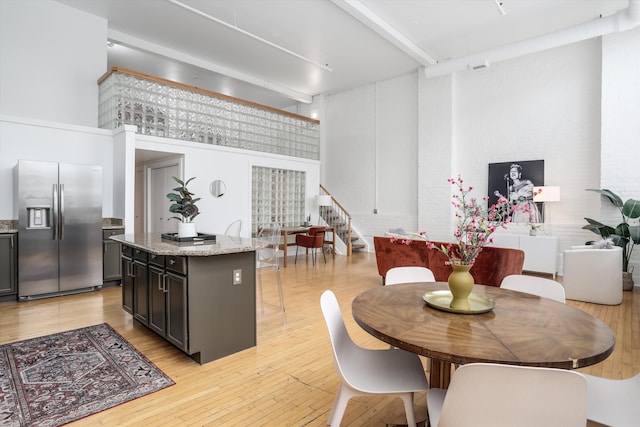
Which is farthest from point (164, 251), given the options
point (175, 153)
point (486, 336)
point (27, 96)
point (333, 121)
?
point (333, 121)

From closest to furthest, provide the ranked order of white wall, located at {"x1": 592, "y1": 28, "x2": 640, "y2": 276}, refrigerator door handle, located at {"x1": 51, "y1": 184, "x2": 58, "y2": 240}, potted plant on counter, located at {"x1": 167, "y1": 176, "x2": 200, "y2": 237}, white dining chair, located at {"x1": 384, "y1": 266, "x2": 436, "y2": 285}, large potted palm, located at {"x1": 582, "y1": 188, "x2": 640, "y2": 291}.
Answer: white dining chair, located at {"x1": 384, "y1": 266, "x2": 436, "y2": 285}, potted plant on counter, located at {"x1": 167, "y1": 176, "x2": 200, "y2": 237}, refrigerator door handle, located at {"x1": 51, "y1": 184, "x2": 58, "y2": 240}, large potted palm, located at {"x1": 582, "y1": 188, "x2": 640, "y2": 291}, white wall, located at {"x1": 592, "y1": 28, "x2": 640, "y2": 276}

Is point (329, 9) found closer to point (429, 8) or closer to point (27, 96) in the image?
point (429, 8)

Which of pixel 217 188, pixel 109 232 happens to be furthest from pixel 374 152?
pixel 109 232

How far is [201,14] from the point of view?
229 inches

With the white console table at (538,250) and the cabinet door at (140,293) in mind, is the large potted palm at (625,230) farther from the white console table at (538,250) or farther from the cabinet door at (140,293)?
the cabinet door at (140,293)

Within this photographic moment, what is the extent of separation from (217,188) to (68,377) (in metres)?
4.70

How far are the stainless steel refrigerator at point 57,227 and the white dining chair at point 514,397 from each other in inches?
217

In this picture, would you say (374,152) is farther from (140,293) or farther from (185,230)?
(140,293)

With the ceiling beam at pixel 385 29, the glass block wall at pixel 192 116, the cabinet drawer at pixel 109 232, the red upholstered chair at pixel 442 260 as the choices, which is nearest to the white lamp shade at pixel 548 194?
the red upholstered chair at pixel 442 260

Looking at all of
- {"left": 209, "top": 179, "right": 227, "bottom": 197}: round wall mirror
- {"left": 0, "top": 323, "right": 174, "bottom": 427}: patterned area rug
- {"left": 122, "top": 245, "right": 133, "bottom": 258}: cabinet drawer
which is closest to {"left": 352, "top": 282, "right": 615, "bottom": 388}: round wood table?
{"left": 0, "top": 323, "right": 174, "bottom": 427}: patterned area rug

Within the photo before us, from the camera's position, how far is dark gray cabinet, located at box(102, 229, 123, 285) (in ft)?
17.7

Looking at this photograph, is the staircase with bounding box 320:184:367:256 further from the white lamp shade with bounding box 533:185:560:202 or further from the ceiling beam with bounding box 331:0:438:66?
the white lamp shade with bounding box 533:185:560:202

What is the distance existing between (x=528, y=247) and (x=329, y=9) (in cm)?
559

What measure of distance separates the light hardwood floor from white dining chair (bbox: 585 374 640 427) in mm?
979
